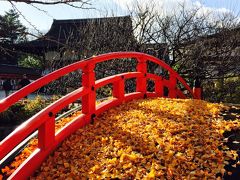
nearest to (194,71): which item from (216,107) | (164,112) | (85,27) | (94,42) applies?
(94,42)

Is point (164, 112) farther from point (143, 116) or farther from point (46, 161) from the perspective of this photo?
point (46, 161)

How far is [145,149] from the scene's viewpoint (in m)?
4.64

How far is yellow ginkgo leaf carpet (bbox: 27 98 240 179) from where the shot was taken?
4.18 metres

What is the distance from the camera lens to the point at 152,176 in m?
3.94

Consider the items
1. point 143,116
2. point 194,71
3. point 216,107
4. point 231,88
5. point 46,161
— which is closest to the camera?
point 46,161

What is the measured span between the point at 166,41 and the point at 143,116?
29.0 feet

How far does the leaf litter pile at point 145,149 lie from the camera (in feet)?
13.7

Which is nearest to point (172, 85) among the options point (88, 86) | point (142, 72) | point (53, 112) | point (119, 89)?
point (142, 72)

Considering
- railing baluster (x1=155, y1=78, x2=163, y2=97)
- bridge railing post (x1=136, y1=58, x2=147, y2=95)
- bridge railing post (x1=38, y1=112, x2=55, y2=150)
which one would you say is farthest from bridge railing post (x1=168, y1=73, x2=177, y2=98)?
bridge railing post (x1=38, y1=112, x2=55, y2=150)

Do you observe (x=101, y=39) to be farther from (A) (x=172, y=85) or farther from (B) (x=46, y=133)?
(B) (x=46, y=133)

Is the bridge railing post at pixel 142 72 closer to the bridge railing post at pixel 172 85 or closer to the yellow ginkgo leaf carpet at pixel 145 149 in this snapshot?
the yellow ginkgo leaf carpet at pixel 145 149

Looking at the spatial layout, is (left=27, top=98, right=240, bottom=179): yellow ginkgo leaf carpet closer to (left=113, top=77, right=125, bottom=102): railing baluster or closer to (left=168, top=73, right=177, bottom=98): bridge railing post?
(left=113, top=77, right=125, bottom=102): railing baluster

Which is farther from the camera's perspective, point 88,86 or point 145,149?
point 88,86

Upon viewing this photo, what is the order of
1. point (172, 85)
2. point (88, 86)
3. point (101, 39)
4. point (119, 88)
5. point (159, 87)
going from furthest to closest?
1. point (101, 39)
2. point (172, 85)
3. point (159, 87)
4. point (119, 88)
5. point (88, 86)
